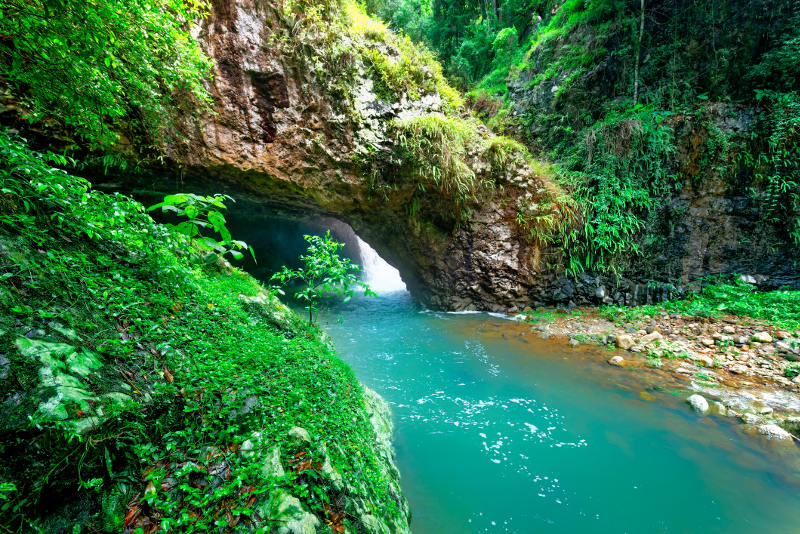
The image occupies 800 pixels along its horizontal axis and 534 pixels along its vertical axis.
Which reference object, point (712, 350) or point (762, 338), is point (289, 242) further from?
point (762, 338)

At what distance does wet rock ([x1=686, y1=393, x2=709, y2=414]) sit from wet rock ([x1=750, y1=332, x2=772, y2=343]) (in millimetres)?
2632

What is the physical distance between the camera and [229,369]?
5.90ft

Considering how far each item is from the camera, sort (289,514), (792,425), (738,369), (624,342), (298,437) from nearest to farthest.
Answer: (289,514) → (298,437) → (792,425) → (738,369) → (624,342)

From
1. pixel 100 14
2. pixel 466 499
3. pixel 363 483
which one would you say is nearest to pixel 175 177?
pixel 100 14

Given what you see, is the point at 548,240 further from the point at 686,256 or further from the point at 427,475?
the point at 427,475

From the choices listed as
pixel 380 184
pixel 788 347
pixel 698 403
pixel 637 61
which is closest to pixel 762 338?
pixel 788 347

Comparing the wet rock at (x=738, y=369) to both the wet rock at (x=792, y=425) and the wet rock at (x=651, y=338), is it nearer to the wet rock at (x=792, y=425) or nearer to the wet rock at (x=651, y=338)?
the wet rock at (x=651, y=338)

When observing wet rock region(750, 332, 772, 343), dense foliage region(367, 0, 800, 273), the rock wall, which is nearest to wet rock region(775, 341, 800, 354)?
wet rock region(750, 332, 772, 343)

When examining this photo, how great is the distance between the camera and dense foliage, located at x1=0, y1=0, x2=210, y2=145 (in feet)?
7.40

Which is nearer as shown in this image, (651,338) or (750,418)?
(750,418)

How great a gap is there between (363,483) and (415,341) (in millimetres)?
4370

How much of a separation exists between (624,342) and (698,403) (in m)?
1.86

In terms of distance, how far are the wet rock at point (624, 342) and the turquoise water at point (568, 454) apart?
32.3 inches

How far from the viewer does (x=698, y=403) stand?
139 inches
